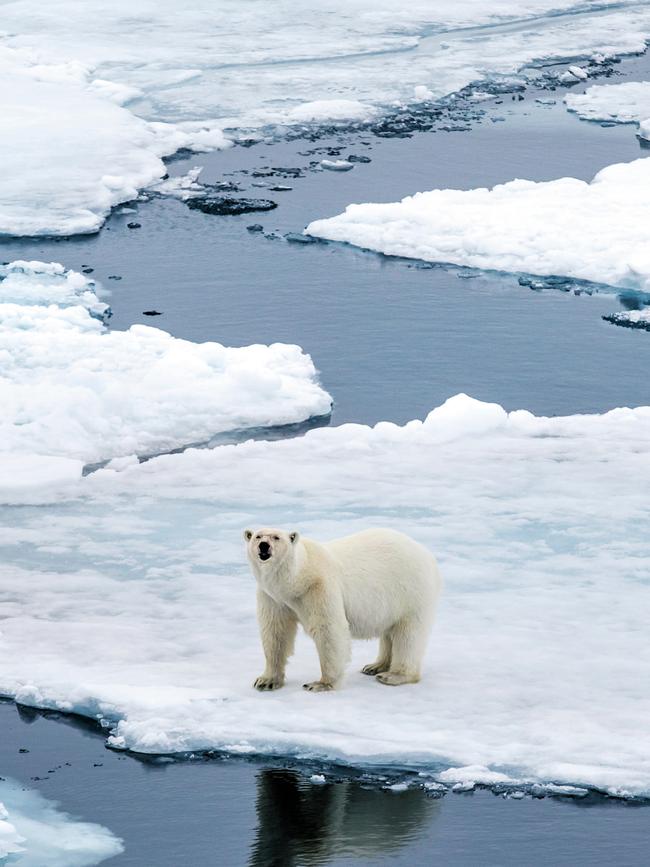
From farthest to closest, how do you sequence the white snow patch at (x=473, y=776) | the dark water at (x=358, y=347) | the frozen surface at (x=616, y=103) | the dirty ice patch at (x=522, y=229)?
the frozen surface at (x=616, y=103), the dirty ice patch at (x=522, y=229), the white snow patch at (x=473, y=776), the dark water at (x=358, y=347)

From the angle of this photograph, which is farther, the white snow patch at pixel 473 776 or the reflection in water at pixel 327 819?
the white snow patch at pixel 473 776

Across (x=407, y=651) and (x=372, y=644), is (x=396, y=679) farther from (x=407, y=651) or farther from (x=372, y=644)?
(x=372, y=644)

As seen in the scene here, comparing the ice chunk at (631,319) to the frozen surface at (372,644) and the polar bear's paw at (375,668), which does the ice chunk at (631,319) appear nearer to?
the frozen surface at (372,644)

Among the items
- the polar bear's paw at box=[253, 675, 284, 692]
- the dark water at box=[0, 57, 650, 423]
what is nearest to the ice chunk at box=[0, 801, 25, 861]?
the polar bear's paw at box=[253, 675, 284, 692]

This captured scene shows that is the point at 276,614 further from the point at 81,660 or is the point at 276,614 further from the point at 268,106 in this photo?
the point at 268,106

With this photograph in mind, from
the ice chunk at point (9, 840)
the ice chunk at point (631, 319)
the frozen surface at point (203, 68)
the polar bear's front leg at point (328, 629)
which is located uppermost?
the frozen surface at point (203, 68)

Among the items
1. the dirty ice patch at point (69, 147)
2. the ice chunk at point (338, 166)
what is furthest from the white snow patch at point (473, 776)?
the ice chunk at point (338, 166)

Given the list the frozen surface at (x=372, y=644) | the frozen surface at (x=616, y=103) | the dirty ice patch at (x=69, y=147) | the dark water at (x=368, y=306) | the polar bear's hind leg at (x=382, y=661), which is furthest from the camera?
the frozen surface at (x=616, y=103)

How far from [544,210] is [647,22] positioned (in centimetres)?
1274

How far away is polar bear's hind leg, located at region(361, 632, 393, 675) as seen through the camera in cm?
668

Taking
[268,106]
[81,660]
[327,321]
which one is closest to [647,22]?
[268,106]

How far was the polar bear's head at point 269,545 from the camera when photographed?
6.05 m

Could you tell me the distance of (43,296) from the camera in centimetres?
1296

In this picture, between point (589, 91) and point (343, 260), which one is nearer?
point (343, 260)
